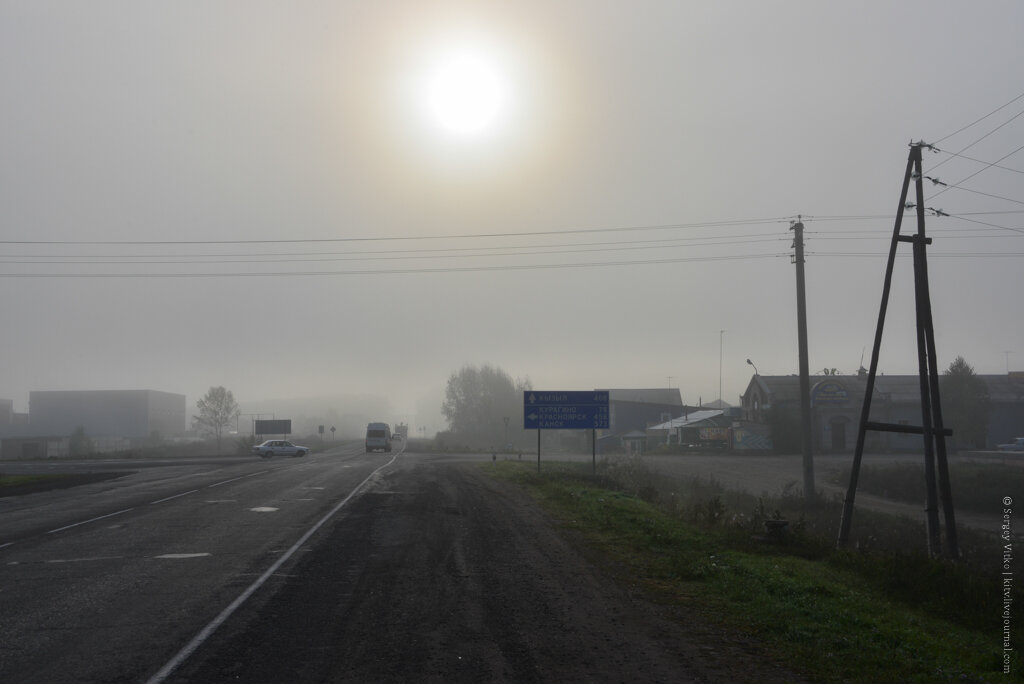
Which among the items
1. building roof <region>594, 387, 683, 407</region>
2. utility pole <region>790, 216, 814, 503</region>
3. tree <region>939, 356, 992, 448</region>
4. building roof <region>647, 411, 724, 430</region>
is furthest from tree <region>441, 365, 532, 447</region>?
utility pole <region>790, 216, 814, 503</region>

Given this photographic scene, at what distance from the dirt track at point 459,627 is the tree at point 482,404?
106m

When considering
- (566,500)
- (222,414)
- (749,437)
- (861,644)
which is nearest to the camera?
(861,644)

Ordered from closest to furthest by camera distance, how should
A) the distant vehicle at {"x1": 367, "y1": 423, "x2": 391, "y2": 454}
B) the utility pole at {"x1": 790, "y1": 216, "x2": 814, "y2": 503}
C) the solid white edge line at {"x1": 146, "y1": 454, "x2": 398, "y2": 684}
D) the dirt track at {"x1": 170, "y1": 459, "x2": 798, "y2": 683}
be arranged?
the solid white edge line at {"x1": 146, "y1": 454, "x2": 398, "y2": 684} < the dirt track at {"x1": 170, "y1": 459, "x2": 798, "y2": 683} < the utility pole at {"x1": 790, "y1": 216, "x2": 814, "y2": 503} < the distant vehicle at {"x1": 367, "y1": 423, "x2": 391, "y2": 454}

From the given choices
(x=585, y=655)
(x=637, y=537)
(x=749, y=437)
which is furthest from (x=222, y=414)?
(x=585, y=655)

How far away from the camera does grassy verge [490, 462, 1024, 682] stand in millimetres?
8359

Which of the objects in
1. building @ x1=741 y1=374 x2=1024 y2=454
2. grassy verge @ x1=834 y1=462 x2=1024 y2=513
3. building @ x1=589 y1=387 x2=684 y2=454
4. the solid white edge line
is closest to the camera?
the solid white edge line

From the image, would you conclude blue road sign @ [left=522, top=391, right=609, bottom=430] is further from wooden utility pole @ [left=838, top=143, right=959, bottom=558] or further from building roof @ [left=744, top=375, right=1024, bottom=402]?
building roof @ [left=744, top=375, right=1024, bottom=402]

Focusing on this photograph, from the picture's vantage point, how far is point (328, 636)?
352 inches

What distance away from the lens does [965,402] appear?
59781mm

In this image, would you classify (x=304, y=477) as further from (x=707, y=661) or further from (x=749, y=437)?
(x=749, y=437)

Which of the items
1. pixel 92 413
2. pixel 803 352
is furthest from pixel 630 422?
pixel 92 413

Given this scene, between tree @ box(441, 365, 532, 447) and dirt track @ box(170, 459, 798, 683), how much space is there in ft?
346

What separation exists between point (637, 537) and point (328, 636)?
9.68m

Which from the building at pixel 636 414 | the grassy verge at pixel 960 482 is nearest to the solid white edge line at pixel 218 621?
the grassy verge at pixel 960 482
